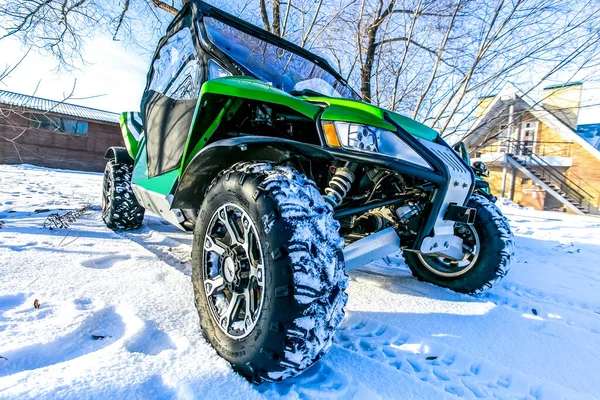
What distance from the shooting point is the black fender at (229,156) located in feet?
5.37

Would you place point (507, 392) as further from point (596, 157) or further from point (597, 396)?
point (596, 157)

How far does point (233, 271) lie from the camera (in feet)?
5.27

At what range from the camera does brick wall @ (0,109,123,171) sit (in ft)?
63.4

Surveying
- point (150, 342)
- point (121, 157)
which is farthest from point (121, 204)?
point (150, 342)

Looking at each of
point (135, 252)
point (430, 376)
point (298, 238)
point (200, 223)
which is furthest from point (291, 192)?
point (135, 252)

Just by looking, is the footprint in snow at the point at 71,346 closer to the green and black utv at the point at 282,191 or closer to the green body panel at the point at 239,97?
the green and black utv at the point at 282,191

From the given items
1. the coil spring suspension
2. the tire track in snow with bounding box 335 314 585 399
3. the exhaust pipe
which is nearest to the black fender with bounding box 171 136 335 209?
the coil spring suspension

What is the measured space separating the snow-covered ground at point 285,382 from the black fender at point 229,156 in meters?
0.71

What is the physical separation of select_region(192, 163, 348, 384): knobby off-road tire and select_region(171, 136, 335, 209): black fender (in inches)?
→ 5.9

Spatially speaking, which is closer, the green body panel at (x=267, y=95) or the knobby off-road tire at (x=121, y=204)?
the green body panel at (x=267, y=95)

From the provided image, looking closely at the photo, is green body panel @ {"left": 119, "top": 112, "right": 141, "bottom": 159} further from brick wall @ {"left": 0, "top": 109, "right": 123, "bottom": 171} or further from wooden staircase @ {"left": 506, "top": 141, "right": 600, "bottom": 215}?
wooden staircase @ {"left": 506, "top": 141, "right": 600, "bottom": 215}

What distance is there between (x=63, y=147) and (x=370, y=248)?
2412cm

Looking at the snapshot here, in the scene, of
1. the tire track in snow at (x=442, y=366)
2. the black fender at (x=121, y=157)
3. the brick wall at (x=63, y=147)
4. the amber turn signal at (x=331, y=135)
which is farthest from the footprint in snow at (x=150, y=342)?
the brick wall at (x=63, y=147)

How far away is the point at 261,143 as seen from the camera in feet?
5.62
